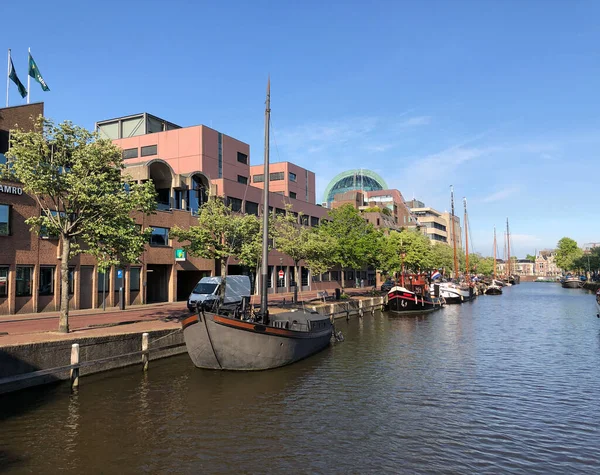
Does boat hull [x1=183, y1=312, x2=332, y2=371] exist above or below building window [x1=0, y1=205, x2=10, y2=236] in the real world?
below

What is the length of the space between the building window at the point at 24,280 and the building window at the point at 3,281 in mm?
806

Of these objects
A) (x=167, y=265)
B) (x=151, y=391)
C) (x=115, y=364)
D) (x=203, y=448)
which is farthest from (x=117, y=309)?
(x=203, y=448)

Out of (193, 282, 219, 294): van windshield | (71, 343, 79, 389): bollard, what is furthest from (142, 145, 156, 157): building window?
(71, 343, 79, 389): bollard

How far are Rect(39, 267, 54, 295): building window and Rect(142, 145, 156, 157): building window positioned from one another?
120ft

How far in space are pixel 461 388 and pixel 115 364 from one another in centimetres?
1432

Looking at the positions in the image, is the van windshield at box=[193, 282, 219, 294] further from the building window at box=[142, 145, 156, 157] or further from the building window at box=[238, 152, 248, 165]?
the building window at box=[238, 152, 248, 165]

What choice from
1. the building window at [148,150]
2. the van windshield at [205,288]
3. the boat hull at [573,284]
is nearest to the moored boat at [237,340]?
the van windshield at [205,288]

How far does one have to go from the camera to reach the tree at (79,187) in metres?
21.1

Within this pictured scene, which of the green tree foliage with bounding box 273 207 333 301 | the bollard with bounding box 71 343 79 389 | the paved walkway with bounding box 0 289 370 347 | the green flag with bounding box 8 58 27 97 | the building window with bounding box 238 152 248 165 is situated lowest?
the bollard with bounding box 71 343 79 389

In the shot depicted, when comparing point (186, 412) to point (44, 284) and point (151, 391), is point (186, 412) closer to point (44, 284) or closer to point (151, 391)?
point (151, 391)

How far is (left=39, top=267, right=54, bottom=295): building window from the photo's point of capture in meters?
33.4

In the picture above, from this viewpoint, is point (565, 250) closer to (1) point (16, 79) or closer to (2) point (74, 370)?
(1) point (16, 79)

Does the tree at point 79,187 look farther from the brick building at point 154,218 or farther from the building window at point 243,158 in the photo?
the building window at point 243,158

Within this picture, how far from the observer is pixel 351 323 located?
4097 cm
